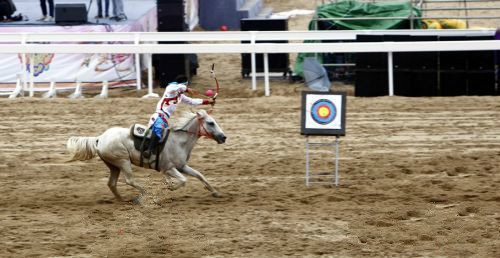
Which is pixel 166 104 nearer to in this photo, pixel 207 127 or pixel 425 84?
pixel 207 127

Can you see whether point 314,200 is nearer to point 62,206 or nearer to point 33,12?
point 62,206

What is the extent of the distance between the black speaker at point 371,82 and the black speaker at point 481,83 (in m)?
1.77

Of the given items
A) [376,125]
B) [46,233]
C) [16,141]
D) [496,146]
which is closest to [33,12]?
[16,141]

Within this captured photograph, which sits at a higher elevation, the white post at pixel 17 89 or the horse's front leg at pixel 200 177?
the white post at pixel 17 89

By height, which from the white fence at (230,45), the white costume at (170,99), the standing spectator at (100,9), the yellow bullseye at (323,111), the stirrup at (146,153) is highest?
the standing spectator at (100,9)

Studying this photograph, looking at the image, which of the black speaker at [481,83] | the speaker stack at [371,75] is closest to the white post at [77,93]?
the speaker stack at [371,75]

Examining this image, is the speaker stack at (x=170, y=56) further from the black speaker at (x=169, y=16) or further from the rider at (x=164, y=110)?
the rider at (x=164, y=110)

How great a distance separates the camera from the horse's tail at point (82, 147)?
50.4 ft

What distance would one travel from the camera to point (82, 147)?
1536 centimetres

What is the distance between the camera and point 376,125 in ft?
68.5

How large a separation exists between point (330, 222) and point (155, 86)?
12834mm

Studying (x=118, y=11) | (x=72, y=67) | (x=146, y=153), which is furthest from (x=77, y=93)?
(x=146, y=153)

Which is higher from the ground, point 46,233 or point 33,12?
point 33,12

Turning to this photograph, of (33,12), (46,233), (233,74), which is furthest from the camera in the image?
(33,12)
